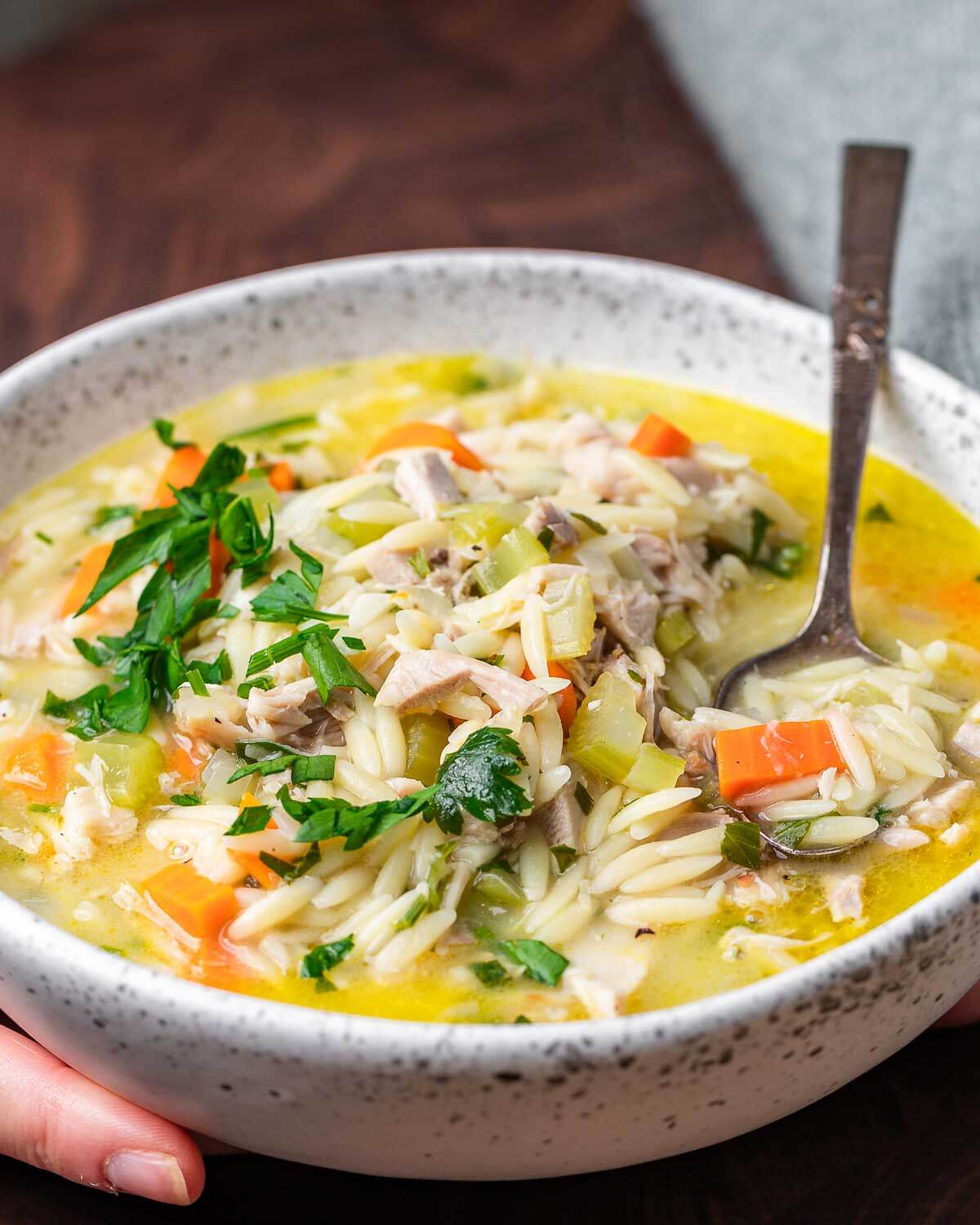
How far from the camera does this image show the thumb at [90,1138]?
2.68 m

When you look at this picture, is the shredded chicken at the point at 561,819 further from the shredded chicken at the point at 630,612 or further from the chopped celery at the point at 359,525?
the chopped celery at the point at 359,525

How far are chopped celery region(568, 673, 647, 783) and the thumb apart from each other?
1122 mm

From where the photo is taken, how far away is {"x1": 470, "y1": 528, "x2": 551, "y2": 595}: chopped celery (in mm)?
3355

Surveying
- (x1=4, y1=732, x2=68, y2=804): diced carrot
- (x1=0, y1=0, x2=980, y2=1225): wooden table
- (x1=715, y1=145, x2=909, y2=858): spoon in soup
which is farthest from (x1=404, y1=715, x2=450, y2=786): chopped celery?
(x1=0, y1=0, x2=980, y2=1225): wooden table

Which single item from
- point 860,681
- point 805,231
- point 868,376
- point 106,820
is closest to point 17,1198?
point 106,820

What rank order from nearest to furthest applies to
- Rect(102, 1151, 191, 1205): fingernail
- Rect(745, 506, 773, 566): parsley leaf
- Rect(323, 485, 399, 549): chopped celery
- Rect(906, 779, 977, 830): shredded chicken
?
Rect(102, 1151, 191, 1205): fingernail, Rect(906, 779, 977, 830): shredded chicken, Rect(323, 485, 399, 549): chopped celery, Rect(745, 506, 773, 566): parsley leaf

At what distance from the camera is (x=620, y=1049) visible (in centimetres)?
235

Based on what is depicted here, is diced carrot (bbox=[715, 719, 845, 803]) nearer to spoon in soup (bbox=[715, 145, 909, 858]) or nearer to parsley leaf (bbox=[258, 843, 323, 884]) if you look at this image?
spoon in soup (bbox=[715, 145, 909, 858])

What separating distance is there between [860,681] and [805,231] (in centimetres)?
319

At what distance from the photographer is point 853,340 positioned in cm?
419

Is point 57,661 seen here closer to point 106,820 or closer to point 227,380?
point 106,820

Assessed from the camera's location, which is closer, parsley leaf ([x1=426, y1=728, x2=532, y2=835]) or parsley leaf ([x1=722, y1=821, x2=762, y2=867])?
parsley leaf ([x1=426, y1=728, x2=532, y2=835])

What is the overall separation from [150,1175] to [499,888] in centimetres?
85

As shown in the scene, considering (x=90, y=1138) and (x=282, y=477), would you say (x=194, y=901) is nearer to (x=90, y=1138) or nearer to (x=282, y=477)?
(x=90, y=1138)
